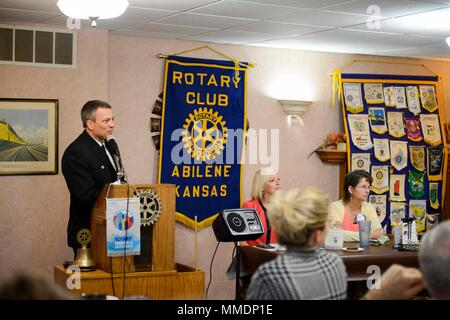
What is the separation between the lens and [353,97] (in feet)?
25.5

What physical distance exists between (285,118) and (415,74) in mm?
1727

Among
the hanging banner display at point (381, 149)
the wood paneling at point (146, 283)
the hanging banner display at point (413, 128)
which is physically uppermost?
the hanging banner display at point (413, 128)

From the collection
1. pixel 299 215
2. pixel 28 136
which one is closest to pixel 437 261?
pixel 299 215

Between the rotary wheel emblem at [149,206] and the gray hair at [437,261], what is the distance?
266cm

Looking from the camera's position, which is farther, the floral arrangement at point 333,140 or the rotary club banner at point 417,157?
the rotary club banner at point 417,157

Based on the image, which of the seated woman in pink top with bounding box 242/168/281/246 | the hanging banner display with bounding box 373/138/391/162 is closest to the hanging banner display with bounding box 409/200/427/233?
the hanging banner display with bounding box 373/138/391/162

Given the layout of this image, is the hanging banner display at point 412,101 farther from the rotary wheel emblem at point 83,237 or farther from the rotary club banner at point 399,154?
the rotary wheel emblem at point 83,237

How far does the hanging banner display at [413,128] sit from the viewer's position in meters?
7.99

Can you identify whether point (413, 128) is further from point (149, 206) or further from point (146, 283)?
point (146, 283)

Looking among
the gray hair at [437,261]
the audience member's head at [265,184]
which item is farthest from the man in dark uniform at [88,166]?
the gray hair at [437,261]

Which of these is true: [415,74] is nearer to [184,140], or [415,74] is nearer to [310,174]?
[310,174]

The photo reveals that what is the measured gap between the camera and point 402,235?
5336 mm

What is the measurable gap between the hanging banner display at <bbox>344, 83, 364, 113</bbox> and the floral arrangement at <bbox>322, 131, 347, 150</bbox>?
0.29m
